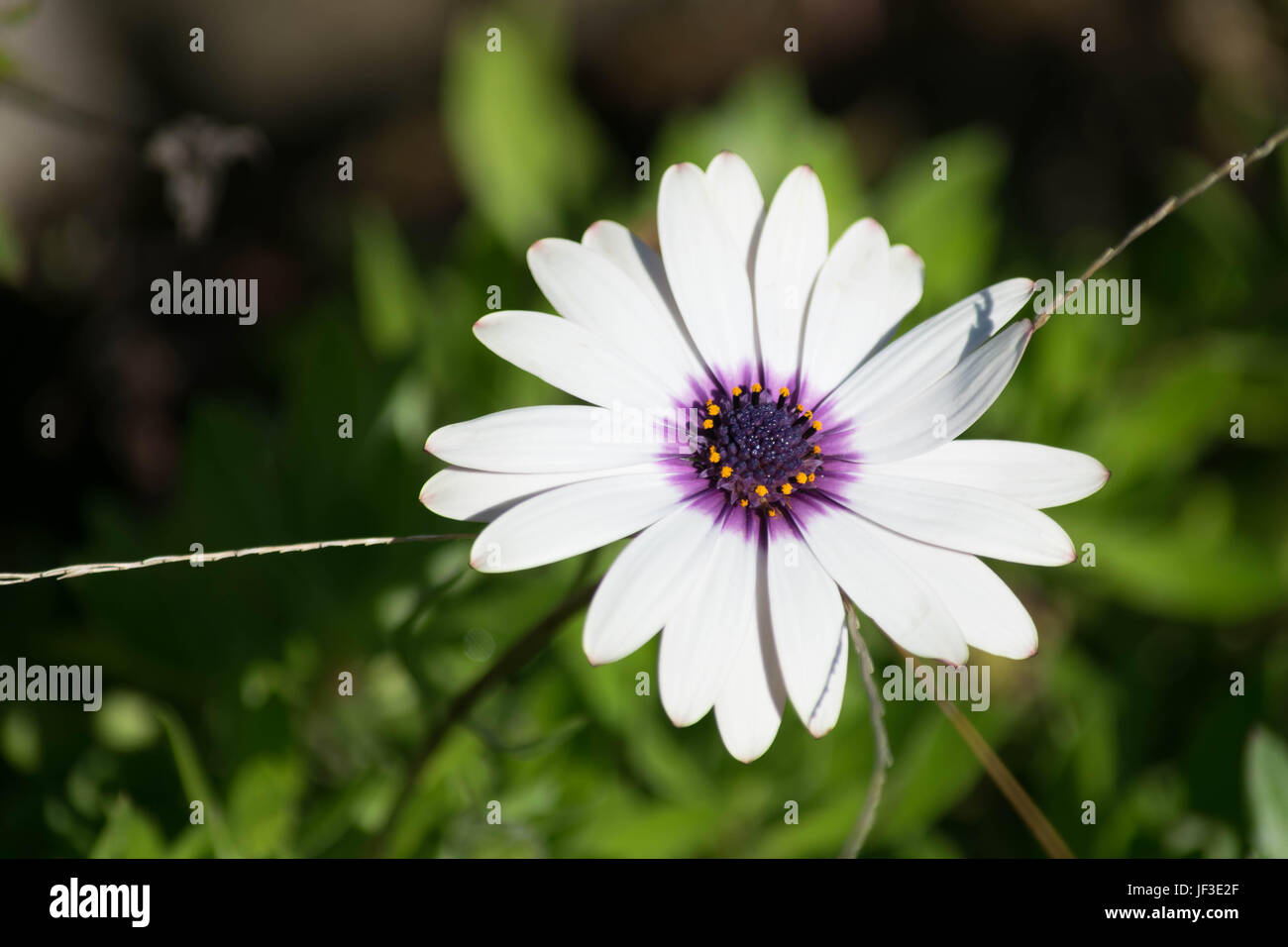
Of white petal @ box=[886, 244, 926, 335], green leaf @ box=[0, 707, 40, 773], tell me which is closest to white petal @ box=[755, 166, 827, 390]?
white petal @ box=[886, 244, 926, 335]

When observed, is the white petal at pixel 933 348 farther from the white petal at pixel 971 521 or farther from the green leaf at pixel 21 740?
the green leaf at pixel 21 740

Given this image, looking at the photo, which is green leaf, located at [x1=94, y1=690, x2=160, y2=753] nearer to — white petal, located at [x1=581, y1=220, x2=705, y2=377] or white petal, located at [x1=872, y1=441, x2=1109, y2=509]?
white petal, located at [x1=581, y1=220, x2=705, y2=377]

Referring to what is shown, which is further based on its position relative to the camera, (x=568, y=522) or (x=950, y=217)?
(x=950, y=217)

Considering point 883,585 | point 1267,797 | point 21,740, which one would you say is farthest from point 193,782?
Answer: point 1267,797

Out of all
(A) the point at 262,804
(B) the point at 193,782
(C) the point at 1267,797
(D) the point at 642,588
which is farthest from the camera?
(C) the point at 1267,797

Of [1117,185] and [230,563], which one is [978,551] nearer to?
[230,563]

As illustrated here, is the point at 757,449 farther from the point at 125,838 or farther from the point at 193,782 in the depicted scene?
the point at 125,838
